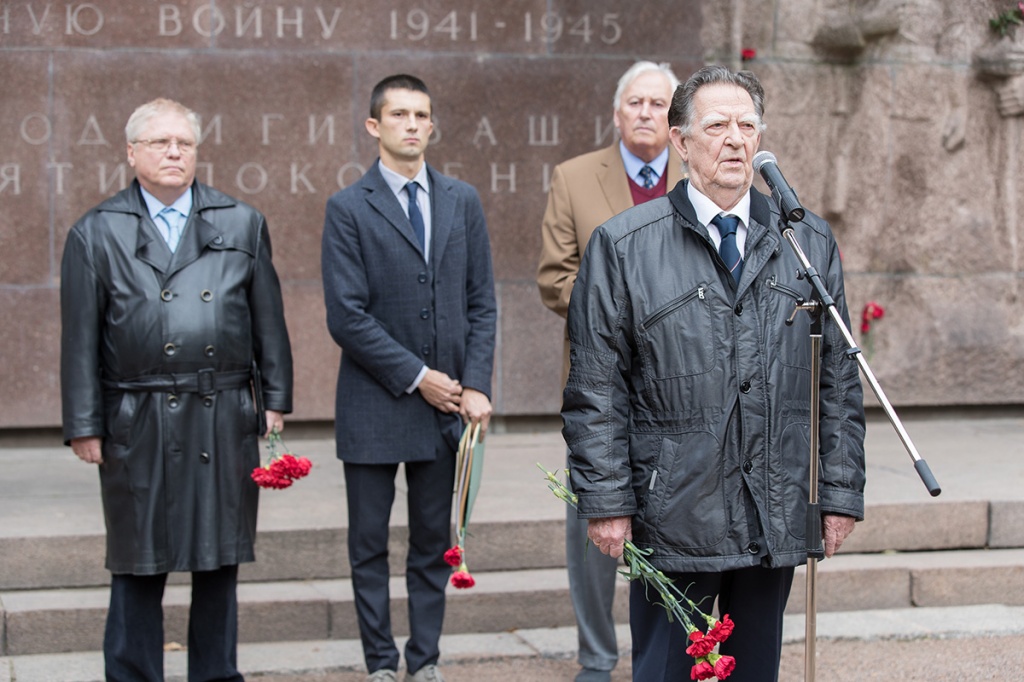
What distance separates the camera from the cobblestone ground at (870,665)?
500 centimetres

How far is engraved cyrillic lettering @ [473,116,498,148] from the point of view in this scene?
27.0 ft

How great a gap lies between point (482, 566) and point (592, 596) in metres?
1.10

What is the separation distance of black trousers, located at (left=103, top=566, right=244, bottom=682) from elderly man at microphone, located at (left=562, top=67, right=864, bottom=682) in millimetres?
1640

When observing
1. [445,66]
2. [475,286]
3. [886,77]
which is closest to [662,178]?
[475,286]

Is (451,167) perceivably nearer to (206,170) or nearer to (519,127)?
(519,127)

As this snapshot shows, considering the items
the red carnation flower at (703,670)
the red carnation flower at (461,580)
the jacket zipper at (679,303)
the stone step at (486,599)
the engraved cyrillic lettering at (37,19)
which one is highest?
the engraved cyrillic lettering at (37,19)

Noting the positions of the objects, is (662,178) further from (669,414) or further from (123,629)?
(123,629)

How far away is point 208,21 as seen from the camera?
7949 mm

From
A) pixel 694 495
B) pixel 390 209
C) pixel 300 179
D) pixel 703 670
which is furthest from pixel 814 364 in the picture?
pixel 300 179

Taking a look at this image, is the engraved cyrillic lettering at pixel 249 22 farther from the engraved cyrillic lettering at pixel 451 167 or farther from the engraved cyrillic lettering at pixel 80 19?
the engraved cyrillic lettering at pixel 451 167

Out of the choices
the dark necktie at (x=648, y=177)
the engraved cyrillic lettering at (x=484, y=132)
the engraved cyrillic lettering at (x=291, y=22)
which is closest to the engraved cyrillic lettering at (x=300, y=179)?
the engraved cyrillic lettering at (x=291, y=22)

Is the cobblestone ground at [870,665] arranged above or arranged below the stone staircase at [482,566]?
below

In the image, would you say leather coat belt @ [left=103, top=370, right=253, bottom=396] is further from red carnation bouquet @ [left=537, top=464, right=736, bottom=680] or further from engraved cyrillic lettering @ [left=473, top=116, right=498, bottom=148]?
engraved cyrillic lettering @ [left=473, top=116, right=498, bottom=148]

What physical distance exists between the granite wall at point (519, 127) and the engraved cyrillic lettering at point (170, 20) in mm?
16
